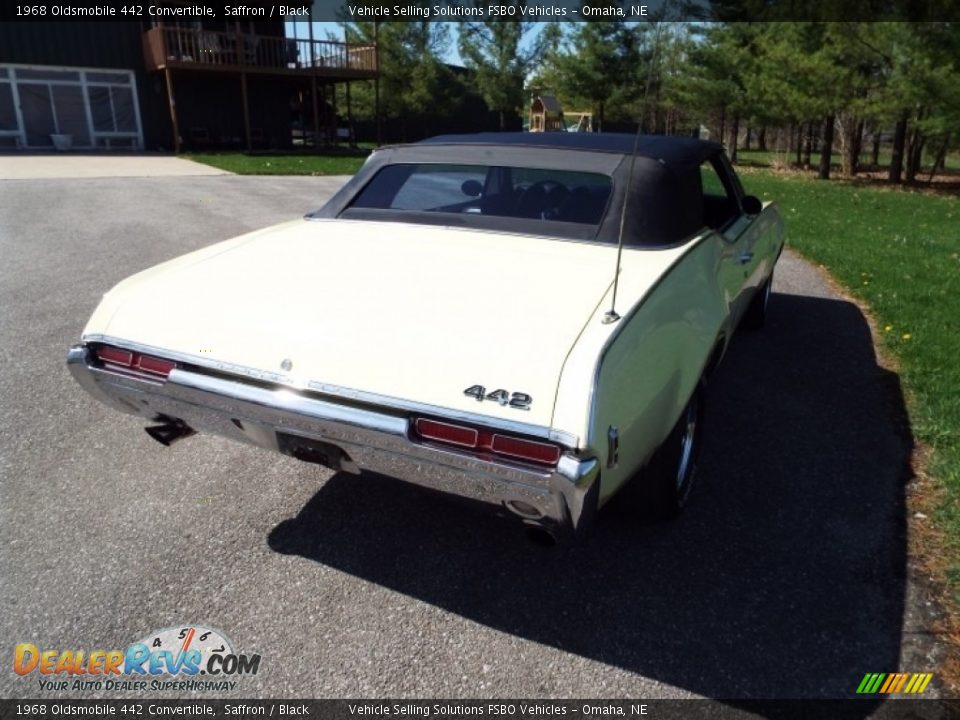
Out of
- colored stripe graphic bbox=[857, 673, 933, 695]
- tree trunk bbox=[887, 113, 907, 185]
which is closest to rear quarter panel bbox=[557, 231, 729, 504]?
colored stripe graphic bbox=[857, 673, 933, 695]

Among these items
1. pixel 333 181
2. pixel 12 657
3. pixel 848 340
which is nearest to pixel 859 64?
pixel 333 181

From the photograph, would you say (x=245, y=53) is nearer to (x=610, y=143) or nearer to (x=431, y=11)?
(x=431, y=11)

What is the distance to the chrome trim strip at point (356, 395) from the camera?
1.92 m

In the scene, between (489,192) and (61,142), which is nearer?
(489,192)

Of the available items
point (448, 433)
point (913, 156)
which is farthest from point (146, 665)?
point (913, 156)

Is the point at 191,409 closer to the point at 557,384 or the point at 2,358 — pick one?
the point at 557,384

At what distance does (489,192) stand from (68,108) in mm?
24221

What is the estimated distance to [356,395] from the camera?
2.14 metres

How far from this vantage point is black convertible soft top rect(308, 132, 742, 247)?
9.94 feet

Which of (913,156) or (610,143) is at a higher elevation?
(610,143)

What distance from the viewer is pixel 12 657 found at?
2174 millimetres

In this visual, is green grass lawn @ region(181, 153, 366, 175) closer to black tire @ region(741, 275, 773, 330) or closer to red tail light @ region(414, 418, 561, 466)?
black tire @ region(741, 275, 773, 330)

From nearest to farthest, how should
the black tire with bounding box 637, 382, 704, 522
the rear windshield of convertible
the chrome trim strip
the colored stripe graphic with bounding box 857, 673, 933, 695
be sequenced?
the chrome trim strip
the colored stripe graphic with bounding box 857, 673, 933, 695
the black tire with bounding box 637, 382, 704, 522
the rear windshield of convertible

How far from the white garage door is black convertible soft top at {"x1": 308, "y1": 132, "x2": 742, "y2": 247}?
23.3 meters
